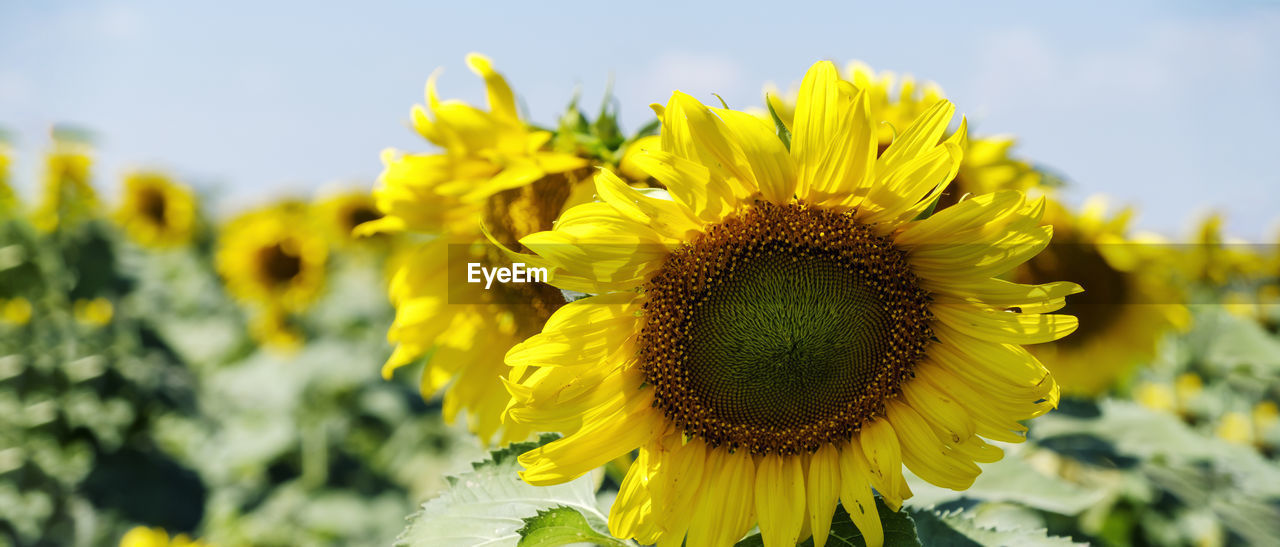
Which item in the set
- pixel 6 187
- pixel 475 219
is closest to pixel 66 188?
pixel 6 187

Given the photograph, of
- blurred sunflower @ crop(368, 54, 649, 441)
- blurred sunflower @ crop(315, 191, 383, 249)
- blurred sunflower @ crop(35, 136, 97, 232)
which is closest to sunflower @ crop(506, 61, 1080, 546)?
blurred sunflower @ crop(368, 54, 649, 441)

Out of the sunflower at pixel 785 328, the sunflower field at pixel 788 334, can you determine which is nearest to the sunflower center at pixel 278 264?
the sunflower field at pixel 788 334

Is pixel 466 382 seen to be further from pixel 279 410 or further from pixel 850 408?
pixel 279 410

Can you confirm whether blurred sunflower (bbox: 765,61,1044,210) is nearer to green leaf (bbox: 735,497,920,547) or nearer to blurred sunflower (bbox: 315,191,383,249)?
green leaf (bbox: 735,497,920,547)

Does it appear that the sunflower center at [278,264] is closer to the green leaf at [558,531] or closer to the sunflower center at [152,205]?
the sunflower center at [152,205]

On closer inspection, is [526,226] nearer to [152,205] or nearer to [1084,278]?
[1084,278]

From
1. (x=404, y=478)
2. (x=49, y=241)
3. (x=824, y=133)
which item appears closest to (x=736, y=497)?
(x=824, y=133)

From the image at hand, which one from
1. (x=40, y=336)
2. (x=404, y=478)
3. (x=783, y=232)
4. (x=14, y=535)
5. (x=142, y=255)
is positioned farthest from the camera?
(x=142, y=255)
